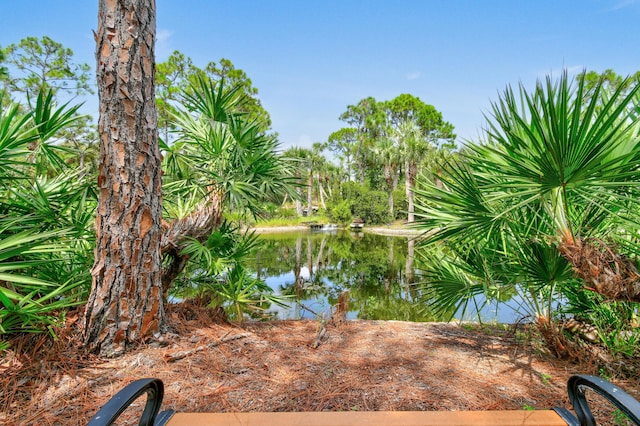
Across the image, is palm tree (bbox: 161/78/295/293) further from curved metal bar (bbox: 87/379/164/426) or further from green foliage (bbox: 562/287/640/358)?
green foliage (bbox: 562/287/640/358)

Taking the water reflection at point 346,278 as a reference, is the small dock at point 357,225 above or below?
above

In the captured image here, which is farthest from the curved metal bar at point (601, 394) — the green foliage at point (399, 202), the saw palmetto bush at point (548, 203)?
the green foliage at point (399, 202)

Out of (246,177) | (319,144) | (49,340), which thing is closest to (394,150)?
(319,144)

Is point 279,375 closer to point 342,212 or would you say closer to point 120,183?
point 120,183

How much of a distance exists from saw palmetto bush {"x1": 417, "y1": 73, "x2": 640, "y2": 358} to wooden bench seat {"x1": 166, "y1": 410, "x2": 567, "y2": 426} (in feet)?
3.86

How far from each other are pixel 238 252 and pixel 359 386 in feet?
6.46

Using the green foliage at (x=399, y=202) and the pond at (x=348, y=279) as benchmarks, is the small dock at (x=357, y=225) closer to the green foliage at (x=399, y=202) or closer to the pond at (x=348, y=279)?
the green foliage at (x=399, y=202)

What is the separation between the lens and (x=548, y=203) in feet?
7.11

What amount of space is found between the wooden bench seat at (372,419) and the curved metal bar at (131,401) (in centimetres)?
9

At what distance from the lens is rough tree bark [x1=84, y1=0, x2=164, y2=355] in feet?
7.42

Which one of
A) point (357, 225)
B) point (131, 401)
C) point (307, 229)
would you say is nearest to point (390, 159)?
point (357, 225)

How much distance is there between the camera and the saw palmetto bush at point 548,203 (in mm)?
1842

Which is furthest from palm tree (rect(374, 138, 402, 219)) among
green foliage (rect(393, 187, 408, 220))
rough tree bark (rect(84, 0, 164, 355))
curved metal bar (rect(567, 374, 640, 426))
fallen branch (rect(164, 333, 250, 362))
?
curved metal bar (rect(567, 374, 640, 426))

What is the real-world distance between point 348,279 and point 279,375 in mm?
7171
